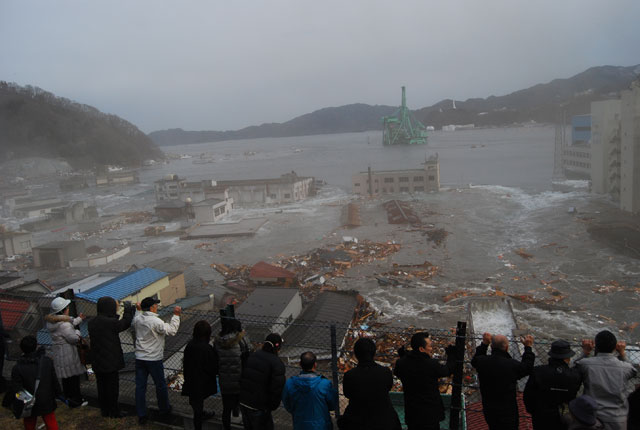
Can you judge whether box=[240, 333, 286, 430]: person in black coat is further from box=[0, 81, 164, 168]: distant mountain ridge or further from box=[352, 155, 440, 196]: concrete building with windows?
box=[0, 81, 164, 168]: distant mountain ridge

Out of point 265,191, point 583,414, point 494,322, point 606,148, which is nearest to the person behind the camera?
point 583,414

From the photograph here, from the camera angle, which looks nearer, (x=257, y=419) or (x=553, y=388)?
(x=553, y=388)

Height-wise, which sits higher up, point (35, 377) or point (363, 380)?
point (363, 380)

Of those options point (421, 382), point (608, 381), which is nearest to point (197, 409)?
point (421, 382)

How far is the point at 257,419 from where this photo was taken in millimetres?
2309

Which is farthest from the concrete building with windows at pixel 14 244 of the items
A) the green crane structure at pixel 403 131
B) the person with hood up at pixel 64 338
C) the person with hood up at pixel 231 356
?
the green crane structure at pixel 403 131

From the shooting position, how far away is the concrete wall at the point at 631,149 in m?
20.1

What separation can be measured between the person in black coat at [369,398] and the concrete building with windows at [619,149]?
22495 millimetres

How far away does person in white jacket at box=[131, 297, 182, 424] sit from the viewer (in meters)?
2.70

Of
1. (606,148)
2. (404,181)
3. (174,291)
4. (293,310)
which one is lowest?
(293,310)

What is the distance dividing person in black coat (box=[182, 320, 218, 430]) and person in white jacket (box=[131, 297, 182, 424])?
199 mm

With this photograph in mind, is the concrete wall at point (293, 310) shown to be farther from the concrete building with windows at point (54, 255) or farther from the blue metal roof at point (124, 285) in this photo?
the concrete building with windows at point (54, 255)

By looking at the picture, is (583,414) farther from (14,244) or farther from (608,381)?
(14,244)

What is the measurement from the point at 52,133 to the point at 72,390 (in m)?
76.5
